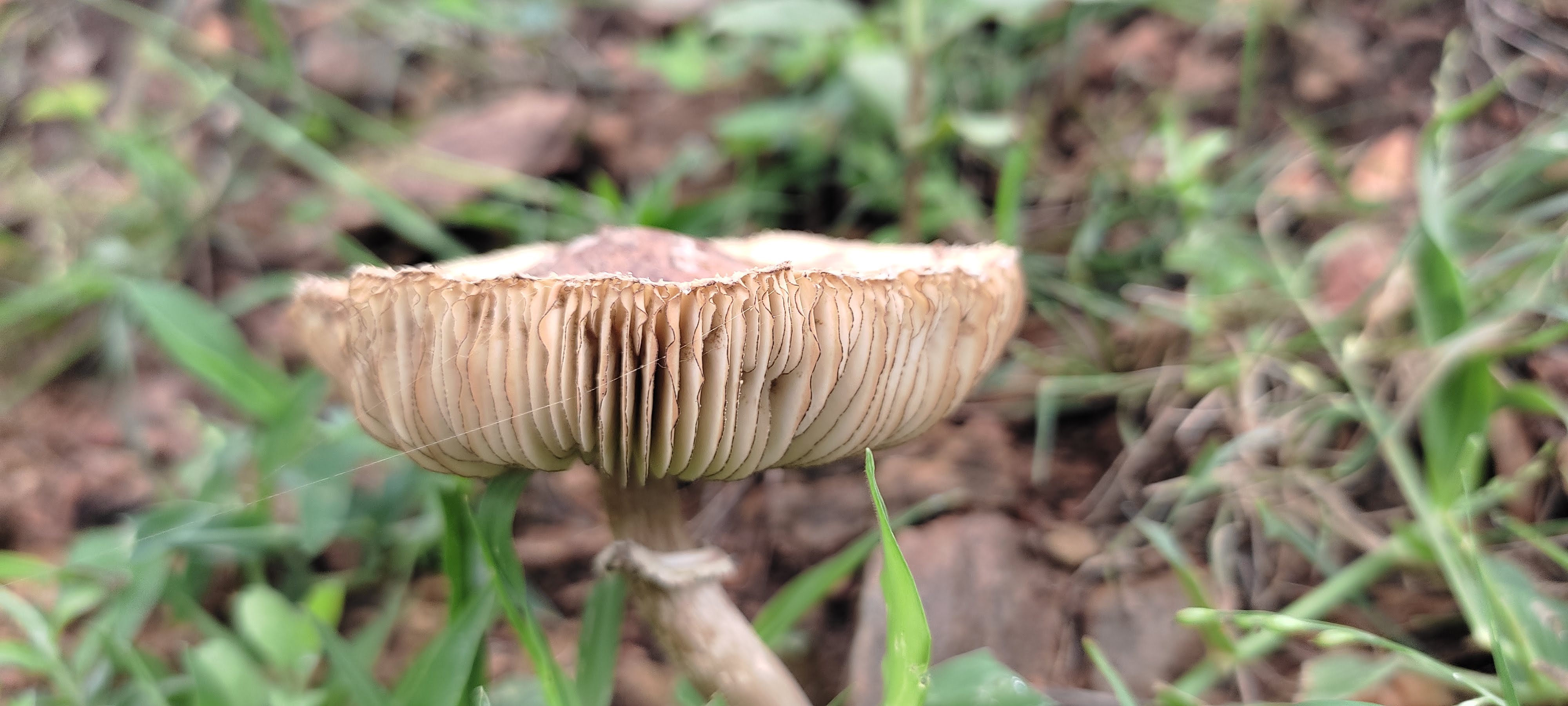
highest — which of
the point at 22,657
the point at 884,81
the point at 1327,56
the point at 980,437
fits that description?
the point at 1327,56

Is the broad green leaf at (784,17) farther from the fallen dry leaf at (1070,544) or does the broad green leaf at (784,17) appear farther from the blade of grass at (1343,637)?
the blade of grass at (1343,637)

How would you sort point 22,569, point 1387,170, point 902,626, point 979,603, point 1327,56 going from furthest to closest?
point 1327,56 → point 1387,170 → point 979,603 → point 22,569 → point 902,626

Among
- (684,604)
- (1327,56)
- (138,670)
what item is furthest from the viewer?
(1327,56)

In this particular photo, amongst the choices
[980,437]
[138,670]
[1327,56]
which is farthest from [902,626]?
[1327,56]

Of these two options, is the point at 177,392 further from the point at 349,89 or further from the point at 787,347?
the point at 787,347

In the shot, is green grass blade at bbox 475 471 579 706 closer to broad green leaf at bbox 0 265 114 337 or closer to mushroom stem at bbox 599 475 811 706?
mushroom stem at bbox 599 475 811 706

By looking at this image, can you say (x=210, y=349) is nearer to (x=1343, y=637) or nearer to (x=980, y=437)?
(x=980, y=437)

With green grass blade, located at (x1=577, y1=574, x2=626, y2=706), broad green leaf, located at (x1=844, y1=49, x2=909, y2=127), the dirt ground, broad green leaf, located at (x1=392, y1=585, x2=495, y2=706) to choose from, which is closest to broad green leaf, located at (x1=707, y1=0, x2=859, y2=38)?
broad green leaf, located at (x1=844, y1=49, x2=909, y2=127)

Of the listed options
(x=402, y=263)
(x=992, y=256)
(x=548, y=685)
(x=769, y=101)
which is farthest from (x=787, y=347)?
(x=402, y=263)

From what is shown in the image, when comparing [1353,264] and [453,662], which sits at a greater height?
[1353,264]
